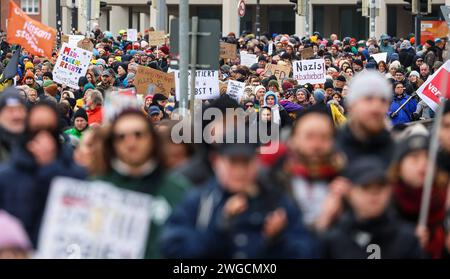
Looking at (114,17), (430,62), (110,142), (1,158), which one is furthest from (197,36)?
(114,17)

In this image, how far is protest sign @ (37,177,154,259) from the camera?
682 cm

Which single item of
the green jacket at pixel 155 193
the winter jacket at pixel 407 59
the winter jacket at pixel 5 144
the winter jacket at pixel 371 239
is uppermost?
the winter jacket at pixel 407 59

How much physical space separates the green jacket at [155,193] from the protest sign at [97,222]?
24mm

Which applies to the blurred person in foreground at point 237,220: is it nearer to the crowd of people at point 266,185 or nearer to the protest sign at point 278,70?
the crowd of people at point 266,185

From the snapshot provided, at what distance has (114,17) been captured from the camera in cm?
7525

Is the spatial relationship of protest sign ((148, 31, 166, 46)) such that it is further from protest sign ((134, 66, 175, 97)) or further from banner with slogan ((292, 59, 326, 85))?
protest sign ((134, 66, 175, 97))

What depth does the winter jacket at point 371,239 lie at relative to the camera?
6.63 metres

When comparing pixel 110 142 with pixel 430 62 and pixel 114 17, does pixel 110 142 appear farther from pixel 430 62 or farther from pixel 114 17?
pixel 114 17

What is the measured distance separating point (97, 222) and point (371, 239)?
1225 mm

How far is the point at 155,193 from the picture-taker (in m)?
6.86

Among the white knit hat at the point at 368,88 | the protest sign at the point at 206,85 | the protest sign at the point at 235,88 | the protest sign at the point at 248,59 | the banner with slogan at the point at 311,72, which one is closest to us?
the white knit hat at the point at 368,88

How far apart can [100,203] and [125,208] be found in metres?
0.12

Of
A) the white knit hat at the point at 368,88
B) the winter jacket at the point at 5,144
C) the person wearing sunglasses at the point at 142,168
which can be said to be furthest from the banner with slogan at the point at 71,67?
the person wearing sunglasses at the point at 142,168
